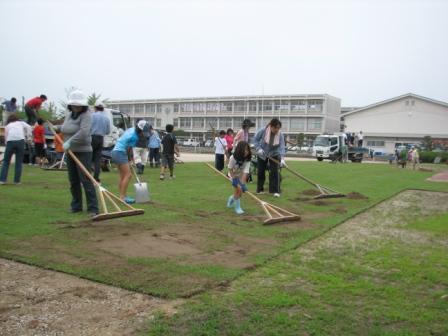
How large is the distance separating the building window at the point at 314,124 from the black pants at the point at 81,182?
73.3 metres

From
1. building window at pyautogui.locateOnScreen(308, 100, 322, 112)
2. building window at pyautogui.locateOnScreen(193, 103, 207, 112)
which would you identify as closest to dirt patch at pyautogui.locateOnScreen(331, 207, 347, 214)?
building window at pyautogui.locateOnScreen(308, 100, 322, 112)

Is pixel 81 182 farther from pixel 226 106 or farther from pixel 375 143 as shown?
pixel 226 106

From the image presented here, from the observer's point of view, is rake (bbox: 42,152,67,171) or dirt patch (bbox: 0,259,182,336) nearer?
dirt patch (bbox: 0,259,182,336)

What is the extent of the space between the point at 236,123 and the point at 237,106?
337 centimetres

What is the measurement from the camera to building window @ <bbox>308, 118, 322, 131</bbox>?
78000 mm

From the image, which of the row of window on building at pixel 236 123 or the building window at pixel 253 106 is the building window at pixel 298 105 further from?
the building window at pixel 253 106

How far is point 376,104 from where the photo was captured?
64438 millimetres

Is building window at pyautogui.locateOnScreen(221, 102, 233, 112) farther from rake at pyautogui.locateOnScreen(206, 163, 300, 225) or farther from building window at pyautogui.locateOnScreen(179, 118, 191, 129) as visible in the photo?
rake at pyautogui.locateOnScreen(206, 163, 300, 225)

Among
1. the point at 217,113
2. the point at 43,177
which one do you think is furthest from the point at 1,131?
the point at 217,113

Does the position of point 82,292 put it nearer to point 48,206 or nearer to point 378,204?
point 48,206

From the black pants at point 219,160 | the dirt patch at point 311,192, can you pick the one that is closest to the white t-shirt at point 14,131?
the black pants at point 219,160

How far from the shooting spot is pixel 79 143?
7.24 meters

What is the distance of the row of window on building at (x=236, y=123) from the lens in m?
78.9

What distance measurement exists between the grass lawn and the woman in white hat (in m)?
0.28
